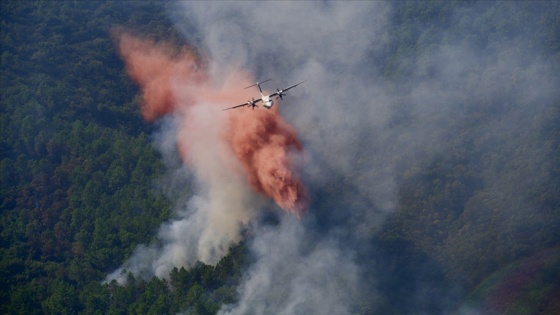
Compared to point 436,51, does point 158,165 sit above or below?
below

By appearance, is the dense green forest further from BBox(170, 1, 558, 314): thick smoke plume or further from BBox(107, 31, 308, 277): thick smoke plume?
BBox(107, 31, 308, 277): thick smoke plume

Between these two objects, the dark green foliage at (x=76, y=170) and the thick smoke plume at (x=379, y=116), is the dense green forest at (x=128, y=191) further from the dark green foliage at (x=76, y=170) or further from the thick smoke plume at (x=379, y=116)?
the thick smoke plume at (x=379, y=116)

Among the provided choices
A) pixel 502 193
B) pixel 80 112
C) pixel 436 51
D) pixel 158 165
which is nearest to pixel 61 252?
pixel 158 165

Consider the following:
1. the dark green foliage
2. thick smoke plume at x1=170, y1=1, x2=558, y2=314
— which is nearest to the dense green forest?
the dark green foliage

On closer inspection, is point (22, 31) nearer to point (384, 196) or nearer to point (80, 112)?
point (80, 112)

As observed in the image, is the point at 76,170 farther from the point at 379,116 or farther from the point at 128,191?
the point at 379,116

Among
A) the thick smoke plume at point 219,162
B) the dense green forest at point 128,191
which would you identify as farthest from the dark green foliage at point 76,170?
the thick smoke plume at point 219,162

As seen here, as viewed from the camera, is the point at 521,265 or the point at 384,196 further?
the point at 384,196
